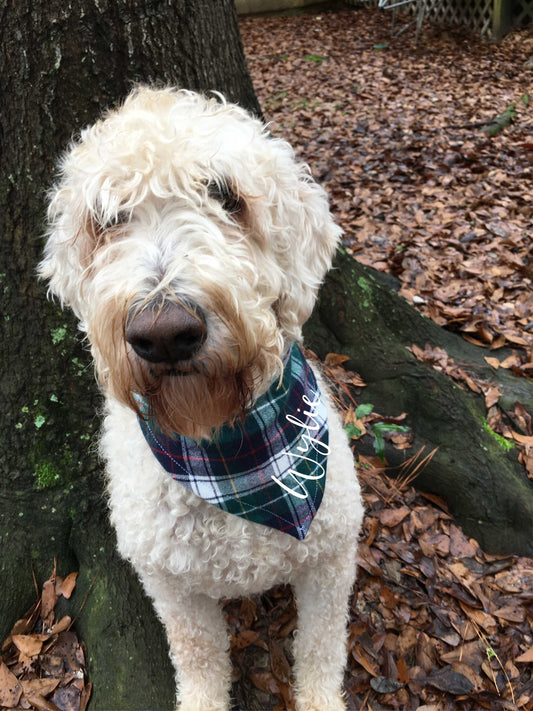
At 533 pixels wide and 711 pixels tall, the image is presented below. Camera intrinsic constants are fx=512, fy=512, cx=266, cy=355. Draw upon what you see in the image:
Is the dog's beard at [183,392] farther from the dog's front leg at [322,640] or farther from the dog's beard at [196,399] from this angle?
the dog's front leg at [322,640]

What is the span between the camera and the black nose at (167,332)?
141cm

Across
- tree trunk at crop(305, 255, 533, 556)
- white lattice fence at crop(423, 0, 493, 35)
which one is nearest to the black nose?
tree trunk at crop(305, 255, 533, 556)

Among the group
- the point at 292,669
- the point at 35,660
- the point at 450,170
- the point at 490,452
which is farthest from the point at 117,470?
the point at 450,170

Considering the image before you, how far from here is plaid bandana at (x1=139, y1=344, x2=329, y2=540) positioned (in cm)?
203

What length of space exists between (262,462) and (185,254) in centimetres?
94

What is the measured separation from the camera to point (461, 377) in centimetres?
373

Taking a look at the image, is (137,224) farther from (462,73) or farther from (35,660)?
(462,73)

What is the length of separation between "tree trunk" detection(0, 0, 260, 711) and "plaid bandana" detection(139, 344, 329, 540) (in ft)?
2.77

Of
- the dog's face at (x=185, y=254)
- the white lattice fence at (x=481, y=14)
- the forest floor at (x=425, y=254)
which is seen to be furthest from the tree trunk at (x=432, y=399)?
the white lattice fence at (x=481, y=14)

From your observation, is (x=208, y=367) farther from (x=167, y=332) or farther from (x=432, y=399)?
(x=432, y=399)

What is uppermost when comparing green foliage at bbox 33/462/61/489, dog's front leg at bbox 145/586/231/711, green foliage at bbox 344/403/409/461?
green foliage at bbox 33/462/61/489

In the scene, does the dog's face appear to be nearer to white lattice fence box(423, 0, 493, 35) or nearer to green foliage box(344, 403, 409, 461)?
green foliage box(344, 403, 409, 461)

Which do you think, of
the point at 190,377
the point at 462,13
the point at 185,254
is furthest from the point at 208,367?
the point at 462,13

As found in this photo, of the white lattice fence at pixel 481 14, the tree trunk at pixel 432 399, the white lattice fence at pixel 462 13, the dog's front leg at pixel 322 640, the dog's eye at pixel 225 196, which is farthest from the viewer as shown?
the white lattice fence at pixel 462 13
